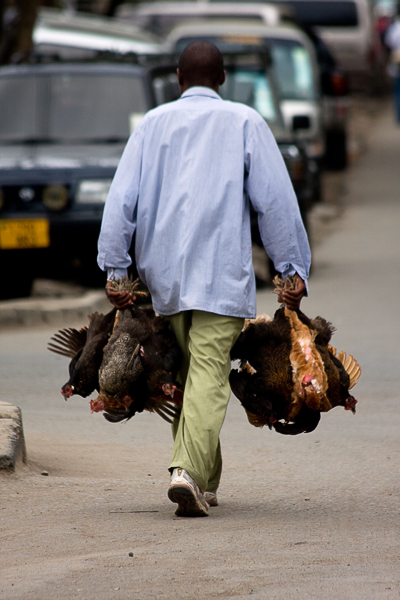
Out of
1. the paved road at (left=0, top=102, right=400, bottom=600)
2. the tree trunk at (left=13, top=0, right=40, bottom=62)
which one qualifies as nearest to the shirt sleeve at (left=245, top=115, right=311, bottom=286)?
the paved road at (left=0, top=102, right=400, bottom=600)

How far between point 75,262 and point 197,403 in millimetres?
5686

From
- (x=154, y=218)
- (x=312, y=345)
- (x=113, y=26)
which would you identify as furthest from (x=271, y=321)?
(x=113, y=26)

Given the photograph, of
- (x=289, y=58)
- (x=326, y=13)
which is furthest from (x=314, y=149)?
(x=326, y=13)

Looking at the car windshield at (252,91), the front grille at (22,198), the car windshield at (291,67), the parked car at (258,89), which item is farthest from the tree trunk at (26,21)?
the front grille at (22,198)

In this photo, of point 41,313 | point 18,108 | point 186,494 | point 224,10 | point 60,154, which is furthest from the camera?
point 224,10

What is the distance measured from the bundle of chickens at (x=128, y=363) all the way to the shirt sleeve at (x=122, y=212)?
9cm

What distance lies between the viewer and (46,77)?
9820 mm

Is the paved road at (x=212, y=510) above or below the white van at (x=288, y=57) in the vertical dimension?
above

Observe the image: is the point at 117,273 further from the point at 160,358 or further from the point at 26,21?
the point at 26,21

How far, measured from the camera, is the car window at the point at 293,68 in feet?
53.9

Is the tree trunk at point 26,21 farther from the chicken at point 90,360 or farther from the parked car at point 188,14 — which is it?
the chicken at point 90,360

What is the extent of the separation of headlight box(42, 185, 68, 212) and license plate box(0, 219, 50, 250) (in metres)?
0.14

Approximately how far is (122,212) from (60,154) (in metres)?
5.41

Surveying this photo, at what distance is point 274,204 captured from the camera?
4059 millimetres
